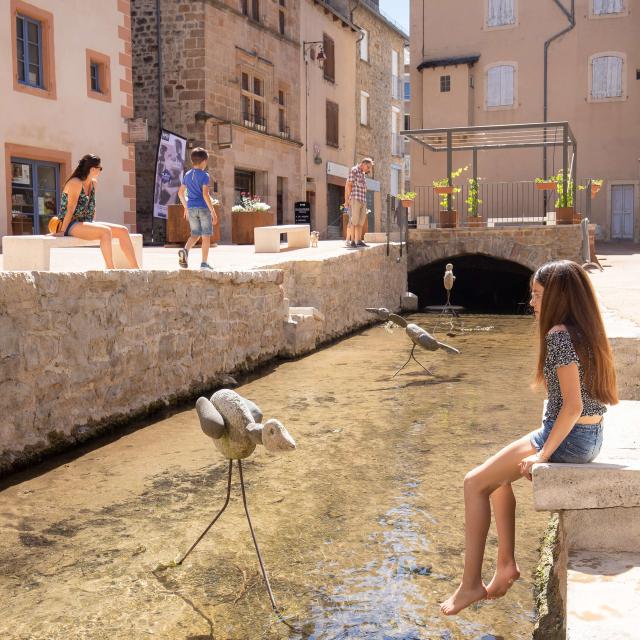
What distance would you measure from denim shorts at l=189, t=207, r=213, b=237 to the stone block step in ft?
23.2

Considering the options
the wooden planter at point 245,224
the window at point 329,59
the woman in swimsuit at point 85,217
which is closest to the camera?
the woman in swimsuit at point 85,217

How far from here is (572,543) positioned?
2.95 metres

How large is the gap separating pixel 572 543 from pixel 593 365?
62 cm

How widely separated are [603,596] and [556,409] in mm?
755

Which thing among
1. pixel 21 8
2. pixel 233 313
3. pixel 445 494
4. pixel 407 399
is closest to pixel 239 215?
pixel 21 8

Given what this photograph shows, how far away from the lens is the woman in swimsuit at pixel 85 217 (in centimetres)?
710

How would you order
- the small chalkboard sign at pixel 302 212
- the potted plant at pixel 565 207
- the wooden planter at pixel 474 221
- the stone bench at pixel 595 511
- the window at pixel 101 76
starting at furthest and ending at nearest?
the small chalkboard sign at pixel 302 212
the wooden planter at pixel 474 221
the potted plant at pixel 565 207
the window at pixel 101 76
the stone bench at pixel 595 511

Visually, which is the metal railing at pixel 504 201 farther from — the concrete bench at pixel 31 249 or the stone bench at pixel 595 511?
the stone bench at pixel 595 511

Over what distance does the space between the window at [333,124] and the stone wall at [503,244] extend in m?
10.3

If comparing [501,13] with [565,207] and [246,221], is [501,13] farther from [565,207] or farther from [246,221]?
[246,221]

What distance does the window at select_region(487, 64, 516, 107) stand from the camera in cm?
2483

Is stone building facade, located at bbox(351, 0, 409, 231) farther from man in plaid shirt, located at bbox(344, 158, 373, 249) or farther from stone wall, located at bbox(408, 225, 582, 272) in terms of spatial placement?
man in plaid shirt, located at bbox(344, 158, 373, 249)

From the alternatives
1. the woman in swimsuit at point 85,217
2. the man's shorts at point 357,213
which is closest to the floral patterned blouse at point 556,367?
the woman in swimsuit at point 85,217

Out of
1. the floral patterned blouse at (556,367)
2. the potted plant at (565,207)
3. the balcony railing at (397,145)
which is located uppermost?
the balcony railing at (397,145)
